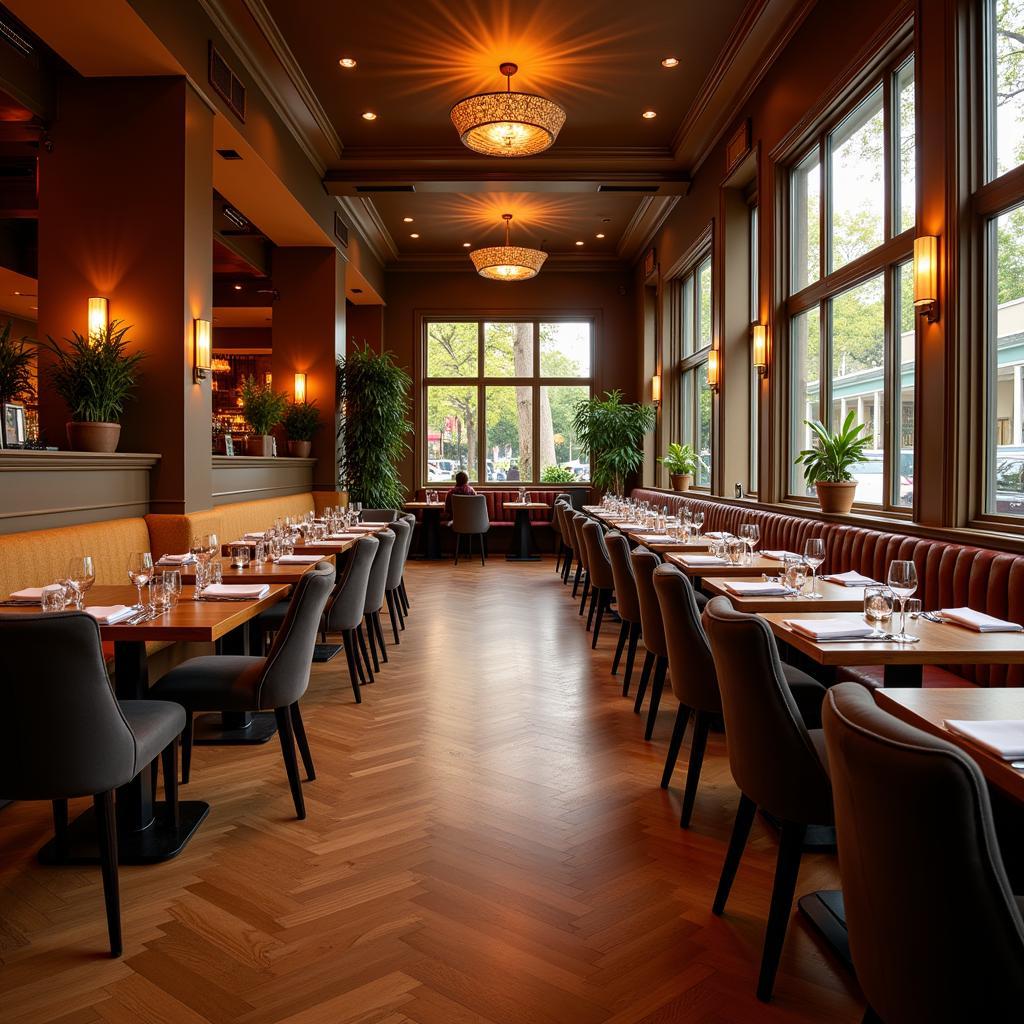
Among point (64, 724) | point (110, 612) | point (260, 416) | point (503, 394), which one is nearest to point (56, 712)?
point (64, 724)

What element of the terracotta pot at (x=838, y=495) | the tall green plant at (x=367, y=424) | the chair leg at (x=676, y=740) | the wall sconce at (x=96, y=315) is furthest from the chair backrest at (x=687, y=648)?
the tall green plant at (x=367, y=424)

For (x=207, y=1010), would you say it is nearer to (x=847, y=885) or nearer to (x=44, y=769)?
(x=44, y=769)

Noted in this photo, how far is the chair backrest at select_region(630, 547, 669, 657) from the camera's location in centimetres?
377

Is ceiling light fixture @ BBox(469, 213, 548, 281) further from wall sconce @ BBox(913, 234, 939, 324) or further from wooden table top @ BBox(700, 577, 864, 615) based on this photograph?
wooden table top @ BBox(700, 577, 864, 615)

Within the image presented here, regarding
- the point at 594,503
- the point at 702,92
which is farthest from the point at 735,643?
the point at 594,503

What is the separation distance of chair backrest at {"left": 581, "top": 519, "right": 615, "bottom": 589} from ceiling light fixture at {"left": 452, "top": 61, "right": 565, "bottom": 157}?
10.1 feet

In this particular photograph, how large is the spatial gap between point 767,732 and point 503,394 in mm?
11285

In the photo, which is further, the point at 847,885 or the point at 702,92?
the point at 702,92

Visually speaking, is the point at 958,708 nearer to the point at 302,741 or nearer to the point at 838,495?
the point at 302,741

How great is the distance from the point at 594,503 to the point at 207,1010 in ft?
37.2

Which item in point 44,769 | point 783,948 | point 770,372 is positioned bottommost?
point 783,948

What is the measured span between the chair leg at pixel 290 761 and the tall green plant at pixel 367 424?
706 centimetres

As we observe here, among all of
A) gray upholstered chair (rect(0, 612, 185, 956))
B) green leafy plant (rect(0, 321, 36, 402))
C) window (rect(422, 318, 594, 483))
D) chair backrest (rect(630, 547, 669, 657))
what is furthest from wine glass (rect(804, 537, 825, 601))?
window (rect(422, 318, 594, 483))

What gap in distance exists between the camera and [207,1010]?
197cm
